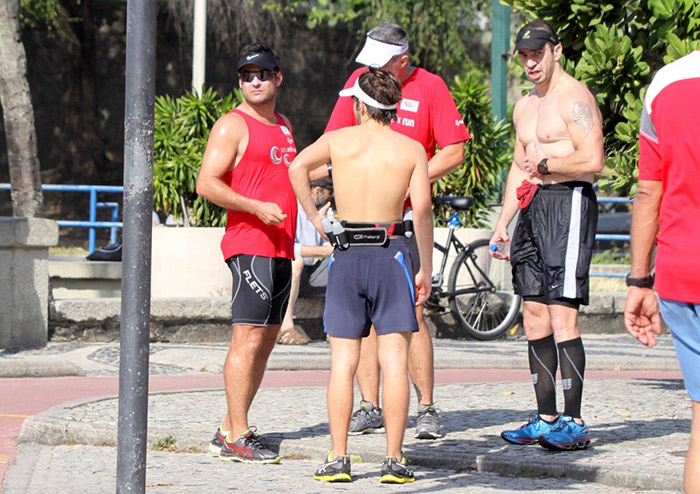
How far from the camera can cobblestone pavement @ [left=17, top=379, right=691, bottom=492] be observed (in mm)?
6289

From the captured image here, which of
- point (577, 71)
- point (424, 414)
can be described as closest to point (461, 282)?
point (577, 71)

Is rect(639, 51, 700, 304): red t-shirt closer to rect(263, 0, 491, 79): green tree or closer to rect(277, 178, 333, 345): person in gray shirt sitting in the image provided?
rect(277, 178, 333, 345): person in gray shirt sitting

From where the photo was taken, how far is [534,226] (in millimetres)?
7035

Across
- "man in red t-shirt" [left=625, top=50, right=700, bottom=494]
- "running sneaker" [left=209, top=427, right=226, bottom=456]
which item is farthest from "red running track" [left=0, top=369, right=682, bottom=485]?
"man in red t-shirt" [left=625, top=50, right=700, bottom=494]

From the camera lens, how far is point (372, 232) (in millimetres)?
6156

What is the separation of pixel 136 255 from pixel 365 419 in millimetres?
3368

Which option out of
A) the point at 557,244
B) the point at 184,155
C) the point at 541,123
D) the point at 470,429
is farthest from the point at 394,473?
the point at 184,155

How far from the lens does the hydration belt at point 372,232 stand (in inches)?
242

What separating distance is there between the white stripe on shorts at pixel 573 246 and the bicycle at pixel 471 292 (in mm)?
6085

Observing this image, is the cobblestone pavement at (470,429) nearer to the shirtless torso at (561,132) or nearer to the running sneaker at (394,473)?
the running sneaker at (394,473)

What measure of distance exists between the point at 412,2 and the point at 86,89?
8840 mm

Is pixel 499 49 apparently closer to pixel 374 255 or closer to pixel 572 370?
pixel 572 370

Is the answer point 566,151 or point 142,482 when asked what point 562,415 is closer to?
point 566,151

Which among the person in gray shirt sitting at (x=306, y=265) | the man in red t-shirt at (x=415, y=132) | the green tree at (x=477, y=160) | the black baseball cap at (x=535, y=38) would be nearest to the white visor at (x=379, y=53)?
the man in red t-shirt at (x=415, y=132)
